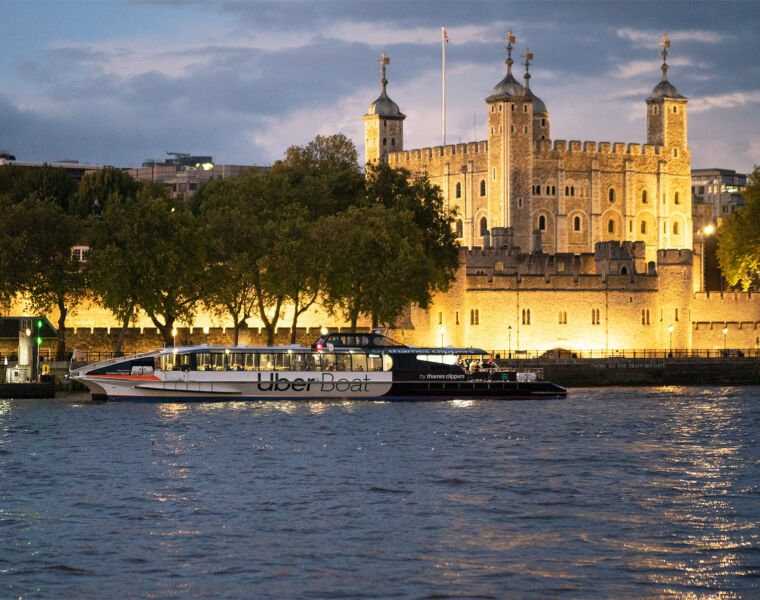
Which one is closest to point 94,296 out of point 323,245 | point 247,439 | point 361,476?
point 323,245

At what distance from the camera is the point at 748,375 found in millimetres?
74312

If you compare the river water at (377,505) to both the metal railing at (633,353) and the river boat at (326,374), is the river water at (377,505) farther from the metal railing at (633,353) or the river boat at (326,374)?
the metal railing at (633,353)

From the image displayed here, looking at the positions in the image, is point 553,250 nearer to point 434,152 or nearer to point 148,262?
point 434,152

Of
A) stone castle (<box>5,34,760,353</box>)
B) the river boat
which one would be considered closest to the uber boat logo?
the river boat

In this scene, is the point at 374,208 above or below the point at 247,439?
above

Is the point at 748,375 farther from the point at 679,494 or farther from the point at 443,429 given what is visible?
the point at 679,494

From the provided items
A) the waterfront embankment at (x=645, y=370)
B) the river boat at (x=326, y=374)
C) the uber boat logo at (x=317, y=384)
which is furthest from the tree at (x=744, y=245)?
the uber boat logo at (x=317, y=384)

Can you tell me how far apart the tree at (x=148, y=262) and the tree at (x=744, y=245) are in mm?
A: 38691

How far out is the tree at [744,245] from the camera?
295 feet

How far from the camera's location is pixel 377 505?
3256 centimetres

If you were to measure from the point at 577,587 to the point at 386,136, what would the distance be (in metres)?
104

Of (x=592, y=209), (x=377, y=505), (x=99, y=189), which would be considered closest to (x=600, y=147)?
(x=592, y=209)

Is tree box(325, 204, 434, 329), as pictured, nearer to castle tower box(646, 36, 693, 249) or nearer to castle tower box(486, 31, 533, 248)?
castle tower box(486, 31, 533, 248)

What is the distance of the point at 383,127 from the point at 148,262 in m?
63.6
